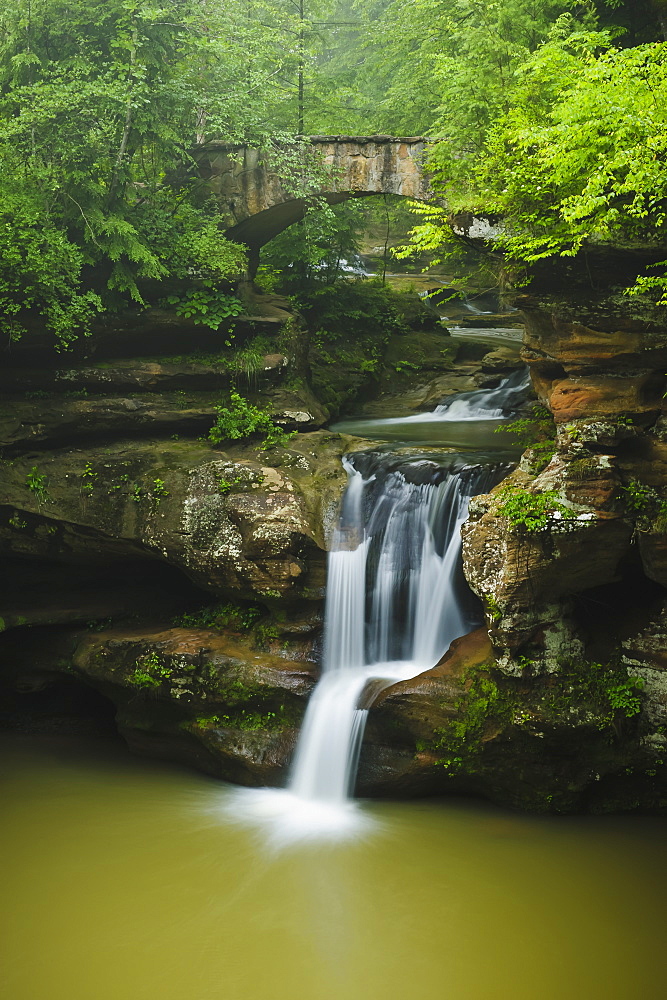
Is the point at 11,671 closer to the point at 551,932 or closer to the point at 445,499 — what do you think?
the point at 445,499

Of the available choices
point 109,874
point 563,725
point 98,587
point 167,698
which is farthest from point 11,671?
point 563,725

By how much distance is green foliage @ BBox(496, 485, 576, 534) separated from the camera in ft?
25.7

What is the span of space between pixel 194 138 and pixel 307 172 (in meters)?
2.26

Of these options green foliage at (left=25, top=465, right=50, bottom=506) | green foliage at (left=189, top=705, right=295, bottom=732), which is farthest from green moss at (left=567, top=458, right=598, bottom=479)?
green foliage at (left=25, top=465, right=50, bottom=506)

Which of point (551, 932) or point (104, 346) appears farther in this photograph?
point (104, 346)

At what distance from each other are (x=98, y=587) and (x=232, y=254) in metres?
5.54

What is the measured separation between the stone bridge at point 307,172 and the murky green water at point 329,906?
9184 millimetres

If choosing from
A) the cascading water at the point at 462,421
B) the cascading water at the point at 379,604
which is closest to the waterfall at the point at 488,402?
the cascading water at the point at 462,421

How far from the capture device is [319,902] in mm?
6680

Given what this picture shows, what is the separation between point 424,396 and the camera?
46.1ft

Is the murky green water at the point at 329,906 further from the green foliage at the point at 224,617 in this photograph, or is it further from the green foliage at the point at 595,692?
the green foliage at the point at 224,617

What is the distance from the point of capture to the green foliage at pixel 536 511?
7.83 meters

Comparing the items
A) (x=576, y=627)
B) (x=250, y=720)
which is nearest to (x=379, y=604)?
(x=250, y=720)

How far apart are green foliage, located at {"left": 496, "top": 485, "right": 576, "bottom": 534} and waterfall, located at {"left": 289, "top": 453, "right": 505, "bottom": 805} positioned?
4.44 feet
